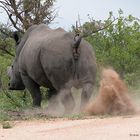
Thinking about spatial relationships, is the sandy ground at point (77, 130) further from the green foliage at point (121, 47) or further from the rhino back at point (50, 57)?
the green foliage at point (121, 47)

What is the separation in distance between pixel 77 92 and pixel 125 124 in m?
3.49

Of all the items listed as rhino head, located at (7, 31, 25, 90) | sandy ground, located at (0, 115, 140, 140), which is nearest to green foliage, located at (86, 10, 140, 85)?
rhino head, located at (7, 31, 25, 90)

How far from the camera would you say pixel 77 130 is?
849cm

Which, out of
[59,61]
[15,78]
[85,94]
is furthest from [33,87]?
[85,94]

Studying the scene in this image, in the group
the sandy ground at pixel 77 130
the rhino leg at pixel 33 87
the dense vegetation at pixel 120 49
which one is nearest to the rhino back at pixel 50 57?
the rhino leg at pixel 33 87

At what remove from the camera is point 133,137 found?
746 centimetres

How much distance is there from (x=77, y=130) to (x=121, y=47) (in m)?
10.8

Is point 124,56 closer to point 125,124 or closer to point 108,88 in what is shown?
point 108,88

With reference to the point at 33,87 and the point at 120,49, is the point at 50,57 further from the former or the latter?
the point at 120,49

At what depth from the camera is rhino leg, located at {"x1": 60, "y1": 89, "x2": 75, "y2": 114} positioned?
39.7 feet

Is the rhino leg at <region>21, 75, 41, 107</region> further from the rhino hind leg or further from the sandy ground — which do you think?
the sandy ground

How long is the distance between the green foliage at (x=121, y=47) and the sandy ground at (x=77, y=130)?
8021 mm

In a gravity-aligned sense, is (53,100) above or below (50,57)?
A: below

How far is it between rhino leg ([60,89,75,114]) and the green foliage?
557 centimetres
